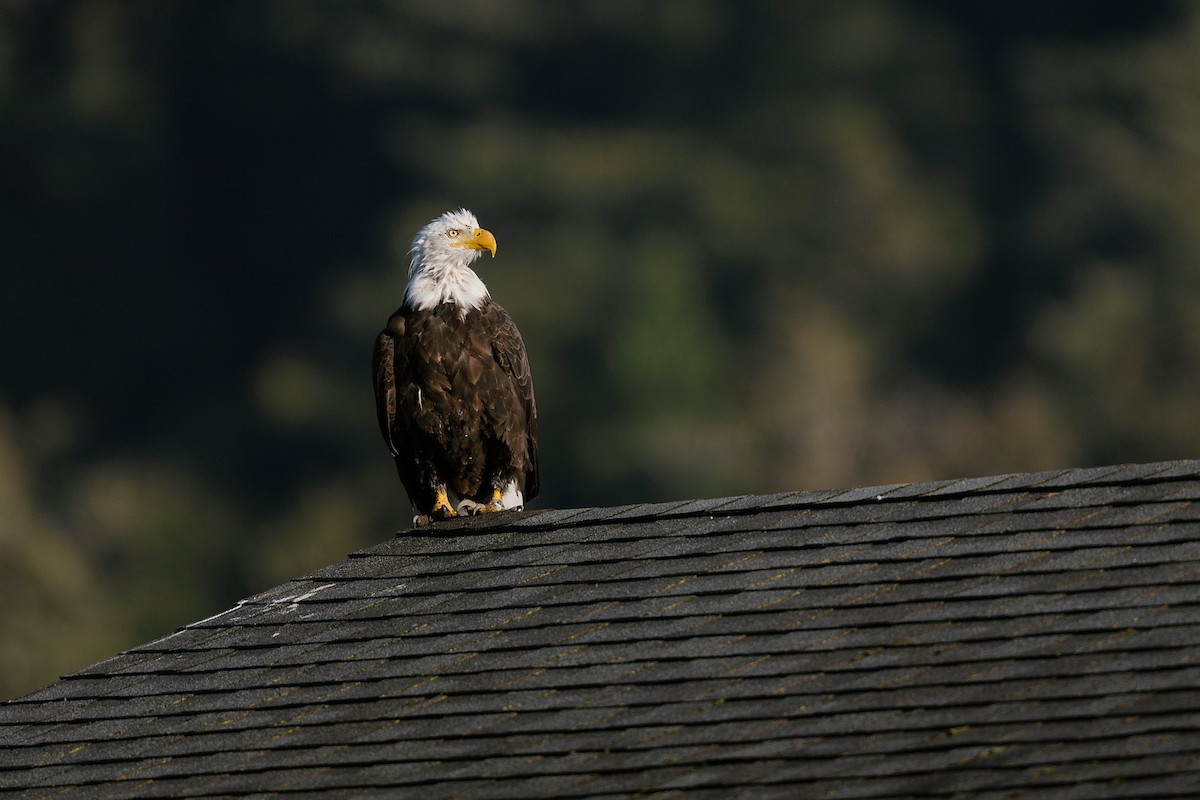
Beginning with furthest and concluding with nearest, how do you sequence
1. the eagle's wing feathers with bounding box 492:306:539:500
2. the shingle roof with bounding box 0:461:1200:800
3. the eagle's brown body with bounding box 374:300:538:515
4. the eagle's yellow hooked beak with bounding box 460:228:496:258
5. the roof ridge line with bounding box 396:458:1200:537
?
the eagle's yellow hooked beak with bounding box 460:228:496:258
the eagle's wing feathers with bounding box 492:306:539:500
the eagle's brown body with bounding box 374:300:538:515
the roof ridge line with bounding box 396:458:1200:537
the shingle roof with bounding box 0:461:1200:800

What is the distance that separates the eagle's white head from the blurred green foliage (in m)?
30.6

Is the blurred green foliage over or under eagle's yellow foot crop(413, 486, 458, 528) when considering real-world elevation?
over

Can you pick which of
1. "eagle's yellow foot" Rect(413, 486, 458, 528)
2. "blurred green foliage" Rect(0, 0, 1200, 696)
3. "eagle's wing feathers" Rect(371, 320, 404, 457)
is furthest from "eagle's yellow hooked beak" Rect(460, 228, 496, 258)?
"blurred green foliage" Rect(0, 0, 1200, 696)

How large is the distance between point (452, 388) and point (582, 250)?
129 feet

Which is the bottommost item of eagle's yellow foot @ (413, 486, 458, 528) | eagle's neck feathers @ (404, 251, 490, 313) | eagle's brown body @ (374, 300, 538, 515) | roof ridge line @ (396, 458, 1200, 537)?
roof ridge line @ (396, 458, 1200, 537)

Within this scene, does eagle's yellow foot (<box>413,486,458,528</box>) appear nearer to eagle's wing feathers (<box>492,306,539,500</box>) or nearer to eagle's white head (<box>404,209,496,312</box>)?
eagle's wing feathers (<box>492,306,539,500</box>)

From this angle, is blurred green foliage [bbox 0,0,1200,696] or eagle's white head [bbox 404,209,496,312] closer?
eagle's white head [bbox 404,209,496,312]

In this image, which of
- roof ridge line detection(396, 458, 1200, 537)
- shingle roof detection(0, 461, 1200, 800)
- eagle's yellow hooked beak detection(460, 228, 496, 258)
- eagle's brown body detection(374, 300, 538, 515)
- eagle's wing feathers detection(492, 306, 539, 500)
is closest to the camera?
shingle roof detection(0, 461, 1200, 800)

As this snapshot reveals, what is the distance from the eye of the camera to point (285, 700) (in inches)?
271

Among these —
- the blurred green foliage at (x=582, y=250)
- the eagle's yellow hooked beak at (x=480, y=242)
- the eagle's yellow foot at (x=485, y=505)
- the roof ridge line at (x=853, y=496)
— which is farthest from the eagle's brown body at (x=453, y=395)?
the blurred green foliage at (x=582, y=250)

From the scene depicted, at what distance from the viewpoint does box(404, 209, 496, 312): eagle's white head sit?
9.69 meters

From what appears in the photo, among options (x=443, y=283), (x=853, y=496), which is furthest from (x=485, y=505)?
(x=853, y=496)

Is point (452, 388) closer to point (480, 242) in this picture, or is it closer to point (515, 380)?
point (515, 380)

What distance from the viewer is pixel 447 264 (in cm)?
983
